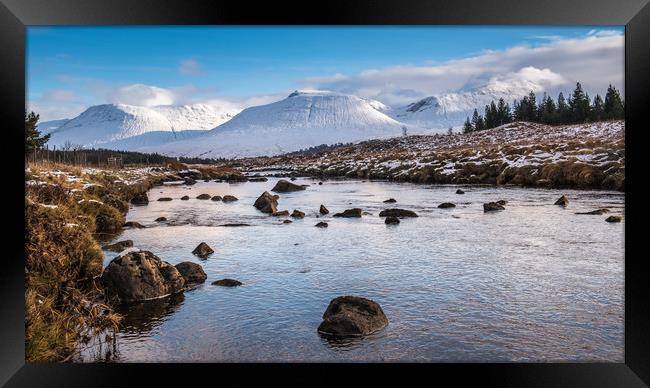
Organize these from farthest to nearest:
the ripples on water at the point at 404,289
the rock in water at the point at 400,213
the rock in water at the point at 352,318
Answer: the rock in water at the point at 400,213
the rock in water at the point at 352,318
the ripples on water at the point at 404,289

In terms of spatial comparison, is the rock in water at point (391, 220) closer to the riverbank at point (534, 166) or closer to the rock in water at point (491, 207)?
the rock in water at point (491, 207)

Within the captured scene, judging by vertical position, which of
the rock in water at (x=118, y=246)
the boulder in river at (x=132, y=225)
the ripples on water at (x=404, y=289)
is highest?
the boulder in river at (x=132, y=225)

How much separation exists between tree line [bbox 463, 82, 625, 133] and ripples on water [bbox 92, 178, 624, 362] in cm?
4470

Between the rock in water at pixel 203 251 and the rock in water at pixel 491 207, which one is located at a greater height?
the rock in water at pixel 491 207

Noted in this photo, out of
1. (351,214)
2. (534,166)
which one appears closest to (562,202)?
(351,214)

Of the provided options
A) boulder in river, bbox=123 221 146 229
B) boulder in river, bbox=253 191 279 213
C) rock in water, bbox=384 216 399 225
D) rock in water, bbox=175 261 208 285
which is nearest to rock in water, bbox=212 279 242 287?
rock in water, bbox=175 261 208 285

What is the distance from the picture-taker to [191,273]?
1045cm

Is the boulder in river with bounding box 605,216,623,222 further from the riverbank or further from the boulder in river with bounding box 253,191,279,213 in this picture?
the boulder in river with bounding box 253,191,279,213

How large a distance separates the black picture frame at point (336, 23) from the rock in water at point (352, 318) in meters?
1.71

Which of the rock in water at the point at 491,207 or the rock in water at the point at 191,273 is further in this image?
the rock in water at the point at 491,207

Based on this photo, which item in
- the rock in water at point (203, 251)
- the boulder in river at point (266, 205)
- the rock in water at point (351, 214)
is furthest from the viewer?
the boulder in river at point (266, 205)

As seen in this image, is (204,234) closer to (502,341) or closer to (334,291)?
(334,291)

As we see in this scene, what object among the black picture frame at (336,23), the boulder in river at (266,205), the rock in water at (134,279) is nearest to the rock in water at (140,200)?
the boulder in river at (266,205)

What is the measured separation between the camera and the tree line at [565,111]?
59.5 m
